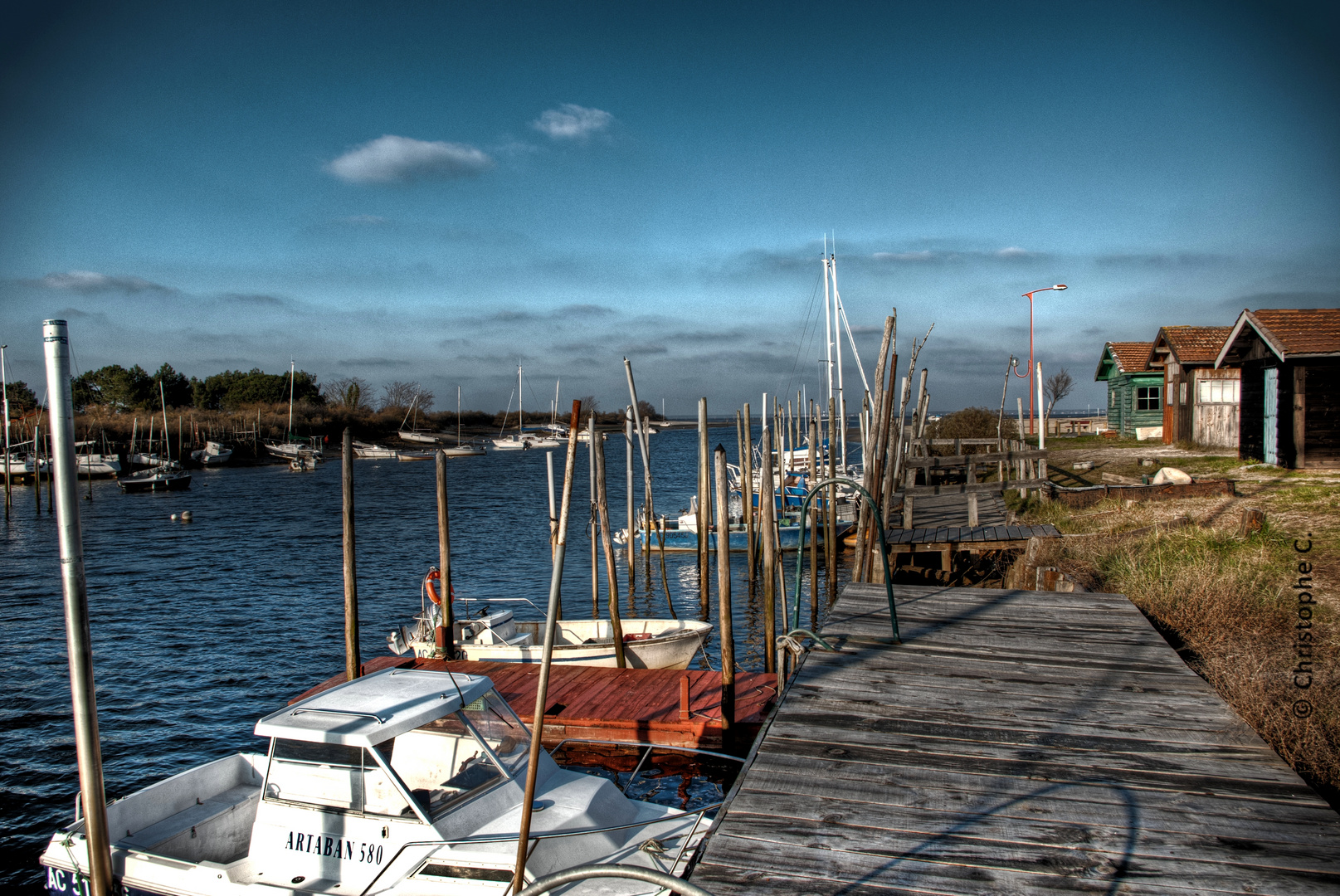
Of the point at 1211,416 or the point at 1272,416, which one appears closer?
the point at 1272,416

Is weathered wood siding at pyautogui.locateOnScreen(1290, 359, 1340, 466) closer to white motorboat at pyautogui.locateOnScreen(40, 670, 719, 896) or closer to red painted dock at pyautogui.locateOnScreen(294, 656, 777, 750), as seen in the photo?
red painted dock at pyautogui.locateOnScreen(294, 656, 777, 750)

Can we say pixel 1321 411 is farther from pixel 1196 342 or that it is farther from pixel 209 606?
pixel 209 606

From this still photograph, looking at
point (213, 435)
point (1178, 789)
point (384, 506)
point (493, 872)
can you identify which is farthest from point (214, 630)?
point (213, 435)

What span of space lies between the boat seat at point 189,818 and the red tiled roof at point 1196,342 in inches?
1189

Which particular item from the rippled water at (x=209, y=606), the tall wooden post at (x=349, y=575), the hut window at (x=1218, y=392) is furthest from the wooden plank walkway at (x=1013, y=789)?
the hut window at (x=1218, y=392)

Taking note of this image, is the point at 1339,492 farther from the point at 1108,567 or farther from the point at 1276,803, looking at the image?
the point at 1276,803

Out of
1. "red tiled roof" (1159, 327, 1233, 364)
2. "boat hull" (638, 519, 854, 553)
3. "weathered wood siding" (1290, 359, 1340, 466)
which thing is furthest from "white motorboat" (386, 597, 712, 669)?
"red tiled roof" (1159, 327, 1233, 364)

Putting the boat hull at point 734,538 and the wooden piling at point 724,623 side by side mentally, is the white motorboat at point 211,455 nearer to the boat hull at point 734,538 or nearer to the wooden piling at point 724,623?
the boat hull at point 734,538

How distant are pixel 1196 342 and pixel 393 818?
31723mm

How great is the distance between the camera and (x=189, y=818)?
7.50 metres

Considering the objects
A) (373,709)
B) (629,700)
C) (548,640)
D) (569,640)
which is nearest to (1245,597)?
(548,640)

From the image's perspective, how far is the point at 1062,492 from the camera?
1734 centimetres

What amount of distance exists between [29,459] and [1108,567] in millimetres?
70297

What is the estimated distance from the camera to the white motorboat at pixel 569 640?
13852 millimetres
